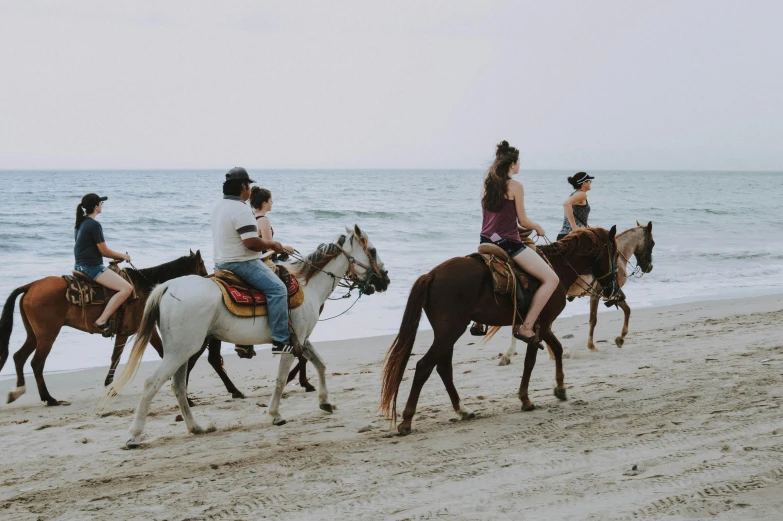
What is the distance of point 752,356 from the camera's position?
8.39m

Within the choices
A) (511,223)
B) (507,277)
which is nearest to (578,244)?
(511,223)

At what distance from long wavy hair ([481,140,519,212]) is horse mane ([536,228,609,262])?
1.17m

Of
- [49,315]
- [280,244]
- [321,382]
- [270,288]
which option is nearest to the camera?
[270,288]

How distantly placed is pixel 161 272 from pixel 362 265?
2692mm

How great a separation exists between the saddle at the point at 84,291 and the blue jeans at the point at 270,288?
2535 millimetres

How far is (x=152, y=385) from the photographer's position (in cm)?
627

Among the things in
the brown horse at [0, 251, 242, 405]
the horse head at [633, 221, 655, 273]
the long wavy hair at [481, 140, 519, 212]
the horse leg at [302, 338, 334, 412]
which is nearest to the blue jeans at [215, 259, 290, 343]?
the horse leg at [302, 338, 334, 412]

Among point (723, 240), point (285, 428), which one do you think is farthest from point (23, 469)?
point (723, 240)

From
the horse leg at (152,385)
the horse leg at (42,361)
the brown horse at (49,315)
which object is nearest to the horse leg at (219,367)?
the brown horse at (49,315)

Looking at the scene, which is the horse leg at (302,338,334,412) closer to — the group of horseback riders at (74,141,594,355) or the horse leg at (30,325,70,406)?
the group of horseback riders at (74,141,594,355)

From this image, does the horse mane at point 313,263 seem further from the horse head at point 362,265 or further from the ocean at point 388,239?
the ocean at point 388,239

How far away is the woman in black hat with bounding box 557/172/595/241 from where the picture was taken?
9.43m

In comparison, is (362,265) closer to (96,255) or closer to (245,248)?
(245,248)

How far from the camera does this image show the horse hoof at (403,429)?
6.24m
